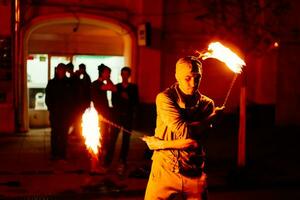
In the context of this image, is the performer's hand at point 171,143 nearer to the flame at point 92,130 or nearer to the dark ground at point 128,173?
the dark ground at point 128,173

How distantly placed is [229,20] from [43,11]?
198 inches

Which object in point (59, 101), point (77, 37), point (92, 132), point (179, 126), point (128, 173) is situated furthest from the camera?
point (77, 37)

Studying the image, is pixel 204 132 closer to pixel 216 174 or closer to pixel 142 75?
pixel 216 174

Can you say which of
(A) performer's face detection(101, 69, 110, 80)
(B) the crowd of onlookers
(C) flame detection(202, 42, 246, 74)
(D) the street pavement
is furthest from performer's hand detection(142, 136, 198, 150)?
(A) performer's face detection(101, 69, 110, 80)

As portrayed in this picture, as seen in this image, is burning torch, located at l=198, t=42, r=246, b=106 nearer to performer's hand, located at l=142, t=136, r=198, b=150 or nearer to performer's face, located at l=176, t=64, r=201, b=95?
performer's face, located at l=176, t=64, r=201, b=95

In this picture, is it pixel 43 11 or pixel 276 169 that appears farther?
pixel 43 11

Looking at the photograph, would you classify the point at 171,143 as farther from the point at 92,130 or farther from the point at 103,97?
the point at 103,97

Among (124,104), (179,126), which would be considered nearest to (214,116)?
(179,126)

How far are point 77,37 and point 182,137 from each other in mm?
11546

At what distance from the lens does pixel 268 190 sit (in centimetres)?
950

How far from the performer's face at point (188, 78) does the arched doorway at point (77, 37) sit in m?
10.2

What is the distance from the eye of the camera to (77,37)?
1587cm

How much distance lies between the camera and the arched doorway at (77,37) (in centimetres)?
1460

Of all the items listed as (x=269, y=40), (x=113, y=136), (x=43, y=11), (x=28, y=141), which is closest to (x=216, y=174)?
(x=113, y=136)
